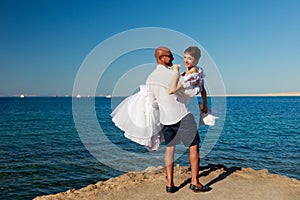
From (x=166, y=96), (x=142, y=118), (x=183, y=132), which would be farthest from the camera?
(x=142, y=118)

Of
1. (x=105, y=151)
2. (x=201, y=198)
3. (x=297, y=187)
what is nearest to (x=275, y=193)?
(x=297, y=187)

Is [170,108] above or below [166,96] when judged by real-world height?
below

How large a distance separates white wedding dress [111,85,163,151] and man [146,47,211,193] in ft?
0.52

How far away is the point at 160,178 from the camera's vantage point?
18.5 feet

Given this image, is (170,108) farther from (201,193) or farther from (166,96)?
(201,193)

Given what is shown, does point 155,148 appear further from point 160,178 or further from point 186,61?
point 186,61

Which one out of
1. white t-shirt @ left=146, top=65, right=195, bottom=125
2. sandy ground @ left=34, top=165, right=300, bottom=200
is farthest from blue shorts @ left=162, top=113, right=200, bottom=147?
sandy ground @ left=34, top=165, right=300, bottom=200

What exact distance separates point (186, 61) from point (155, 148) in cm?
166

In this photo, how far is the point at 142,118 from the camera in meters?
4.80

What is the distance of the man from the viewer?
4461 millimetres

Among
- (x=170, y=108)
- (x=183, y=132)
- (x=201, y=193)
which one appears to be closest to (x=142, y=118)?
(x=170, y=108)

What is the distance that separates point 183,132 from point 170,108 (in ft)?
Answer: 1.56

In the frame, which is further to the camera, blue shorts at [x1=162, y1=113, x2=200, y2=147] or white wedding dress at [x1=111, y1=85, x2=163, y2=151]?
white wedding dress at [x1=111, y1=85, x2=163, y2=151]

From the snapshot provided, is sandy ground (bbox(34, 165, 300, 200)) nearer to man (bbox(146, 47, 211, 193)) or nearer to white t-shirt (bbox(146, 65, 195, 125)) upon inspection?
man (bbox(146, 47, 211, 193))
